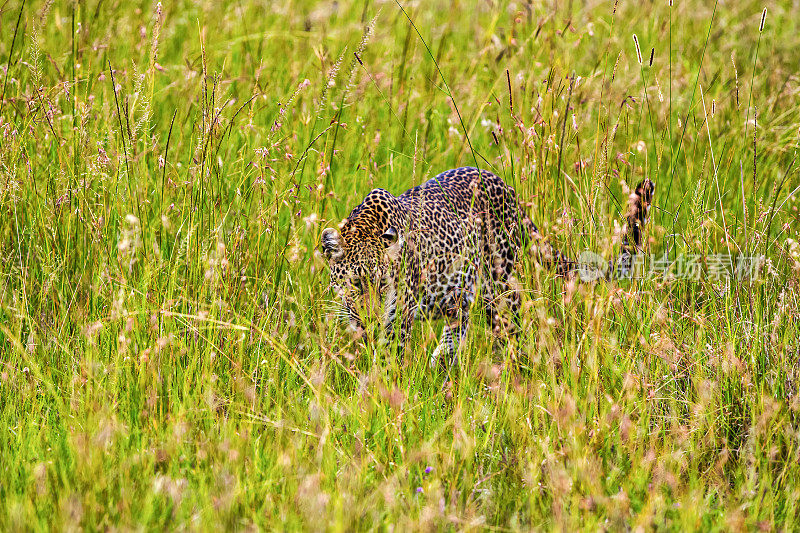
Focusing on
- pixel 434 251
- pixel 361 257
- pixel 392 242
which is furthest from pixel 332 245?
pixel 434 251

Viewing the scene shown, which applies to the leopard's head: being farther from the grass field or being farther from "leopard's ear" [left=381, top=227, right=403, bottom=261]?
the grass field

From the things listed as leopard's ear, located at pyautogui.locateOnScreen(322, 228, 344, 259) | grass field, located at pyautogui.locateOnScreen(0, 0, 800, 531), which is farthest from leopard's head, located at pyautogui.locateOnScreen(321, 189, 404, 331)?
grass field, located at pyautogui.locateOnScreen(0, 0, 800, 531)

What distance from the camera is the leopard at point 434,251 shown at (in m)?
3.88

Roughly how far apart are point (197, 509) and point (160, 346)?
0.81 m

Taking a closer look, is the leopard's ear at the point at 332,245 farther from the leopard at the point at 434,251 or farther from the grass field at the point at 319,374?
the grass field at the point at 319,374

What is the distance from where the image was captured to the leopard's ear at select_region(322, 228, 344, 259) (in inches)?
160

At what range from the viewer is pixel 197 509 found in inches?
95.9

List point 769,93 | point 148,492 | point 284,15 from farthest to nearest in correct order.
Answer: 1. point 284,15
2. point 769,93
3. point 148,492

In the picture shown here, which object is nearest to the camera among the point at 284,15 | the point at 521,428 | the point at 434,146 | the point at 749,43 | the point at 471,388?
the point at 521,428

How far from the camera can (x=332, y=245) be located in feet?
13.5

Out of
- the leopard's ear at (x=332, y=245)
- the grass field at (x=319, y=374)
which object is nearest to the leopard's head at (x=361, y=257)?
the leopard's ear at (x=332, y=245)

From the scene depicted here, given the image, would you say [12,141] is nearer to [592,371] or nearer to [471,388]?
[471,388]

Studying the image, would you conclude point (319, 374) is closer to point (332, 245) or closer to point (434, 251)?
point (332, 245)

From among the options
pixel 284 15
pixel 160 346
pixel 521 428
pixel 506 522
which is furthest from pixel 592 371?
pixel 284 15
